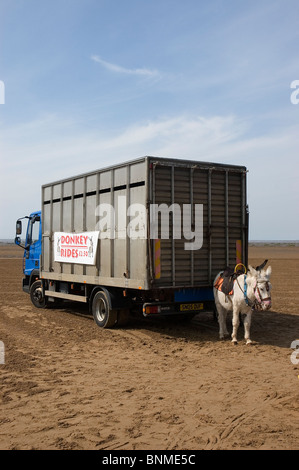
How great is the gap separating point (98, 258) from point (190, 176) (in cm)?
303

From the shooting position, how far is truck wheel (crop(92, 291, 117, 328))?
10925 millimetres

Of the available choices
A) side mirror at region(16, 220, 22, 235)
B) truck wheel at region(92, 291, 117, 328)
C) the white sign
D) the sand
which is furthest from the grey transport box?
side mirror at region(16, 220, 22, 235)

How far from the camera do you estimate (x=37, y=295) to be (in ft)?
49.0

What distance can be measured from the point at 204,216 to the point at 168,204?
3.42ft

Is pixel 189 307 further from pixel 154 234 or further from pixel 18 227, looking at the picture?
pixel 18 227

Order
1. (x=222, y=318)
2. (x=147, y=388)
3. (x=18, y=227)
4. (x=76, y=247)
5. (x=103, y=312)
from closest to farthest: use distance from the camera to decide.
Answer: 1. (x=147, y=388)
2. (x=222, y=318)
3. (x=103, y=312)
4. (x=76, y=247)
5. (x=18, y=227)

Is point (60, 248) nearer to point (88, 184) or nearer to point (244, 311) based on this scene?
point (88, 184)

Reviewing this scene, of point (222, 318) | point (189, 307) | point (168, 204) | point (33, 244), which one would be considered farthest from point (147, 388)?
point (33, 244)

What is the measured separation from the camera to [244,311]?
955 centimetres

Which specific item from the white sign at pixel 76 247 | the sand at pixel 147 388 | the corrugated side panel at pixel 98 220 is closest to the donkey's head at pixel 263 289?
the sand at pixel 147 388

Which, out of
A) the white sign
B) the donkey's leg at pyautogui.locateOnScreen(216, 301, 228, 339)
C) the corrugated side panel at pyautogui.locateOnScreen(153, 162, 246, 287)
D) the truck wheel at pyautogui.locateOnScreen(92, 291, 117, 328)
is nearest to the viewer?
the corrugated side panel at pyautogui.locateOnScreen(153, 162, 246, 287)

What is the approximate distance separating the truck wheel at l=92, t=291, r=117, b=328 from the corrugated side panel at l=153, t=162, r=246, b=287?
1856 mm

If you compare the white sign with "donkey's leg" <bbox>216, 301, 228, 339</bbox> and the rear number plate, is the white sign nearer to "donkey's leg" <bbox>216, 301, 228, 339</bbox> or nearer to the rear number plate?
the rear number plate

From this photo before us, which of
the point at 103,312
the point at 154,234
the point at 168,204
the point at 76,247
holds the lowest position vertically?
the point at 103,312
